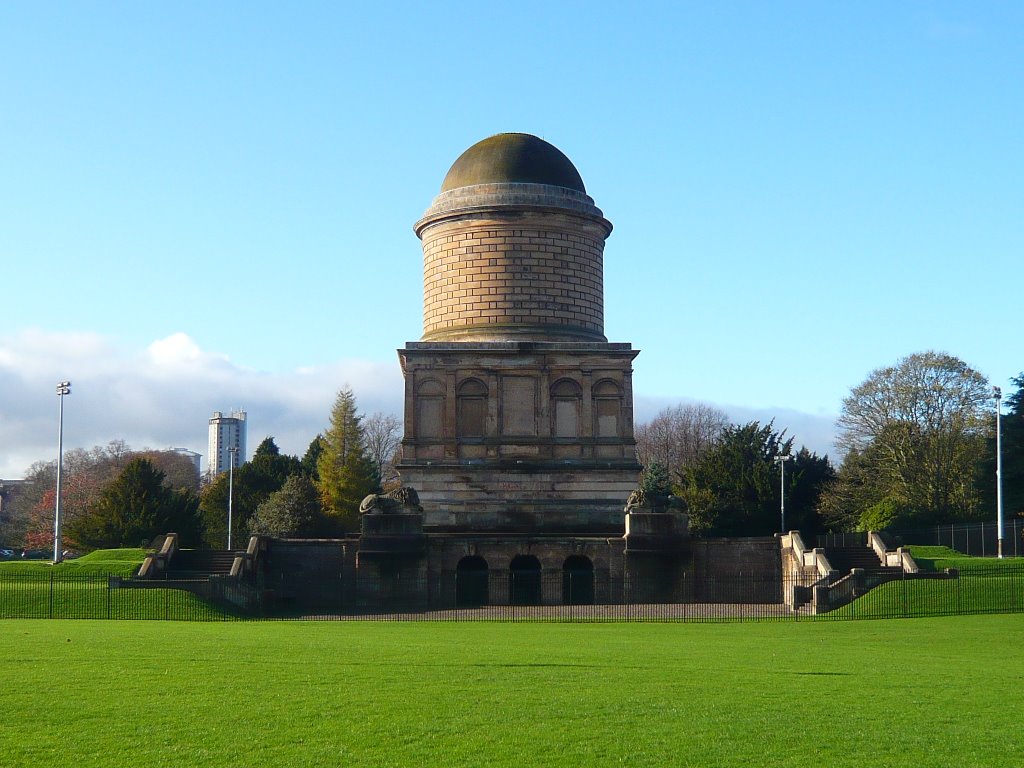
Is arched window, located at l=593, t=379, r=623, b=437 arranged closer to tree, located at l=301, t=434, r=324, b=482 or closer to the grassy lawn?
the grassy lawn

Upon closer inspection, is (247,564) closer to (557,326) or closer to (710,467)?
(557,326)

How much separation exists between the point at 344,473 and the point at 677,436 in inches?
1075

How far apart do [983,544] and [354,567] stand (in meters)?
23.4

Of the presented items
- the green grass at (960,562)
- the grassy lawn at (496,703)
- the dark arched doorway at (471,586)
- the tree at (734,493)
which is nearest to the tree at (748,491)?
the tree at (734,493)

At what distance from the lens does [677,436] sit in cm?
8844

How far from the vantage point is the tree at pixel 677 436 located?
84250 mm

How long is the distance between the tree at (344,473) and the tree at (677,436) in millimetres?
19096

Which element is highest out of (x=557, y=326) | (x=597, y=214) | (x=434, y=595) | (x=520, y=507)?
(x=597, y=214)

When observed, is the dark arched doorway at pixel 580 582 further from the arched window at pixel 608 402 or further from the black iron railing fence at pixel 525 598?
the arched window at pixel 608 402

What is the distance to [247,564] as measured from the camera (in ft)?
122

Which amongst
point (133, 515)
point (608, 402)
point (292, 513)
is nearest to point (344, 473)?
point (292, 513)

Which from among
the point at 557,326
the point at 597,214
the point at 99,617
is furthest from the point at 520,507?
the point at 99,617

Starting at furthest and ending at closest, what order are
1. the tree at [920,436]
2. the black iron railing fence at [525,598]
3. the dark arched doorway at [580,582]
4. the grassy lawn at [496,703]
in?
the tree at [920,436] → the dark arched doorway at [580,582] → the black iron railing fence at [525,598] → the grassy lawn at [496,703]

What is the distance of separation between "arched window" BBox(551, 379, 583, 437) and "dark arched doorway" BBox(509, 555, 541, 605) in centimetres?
610
